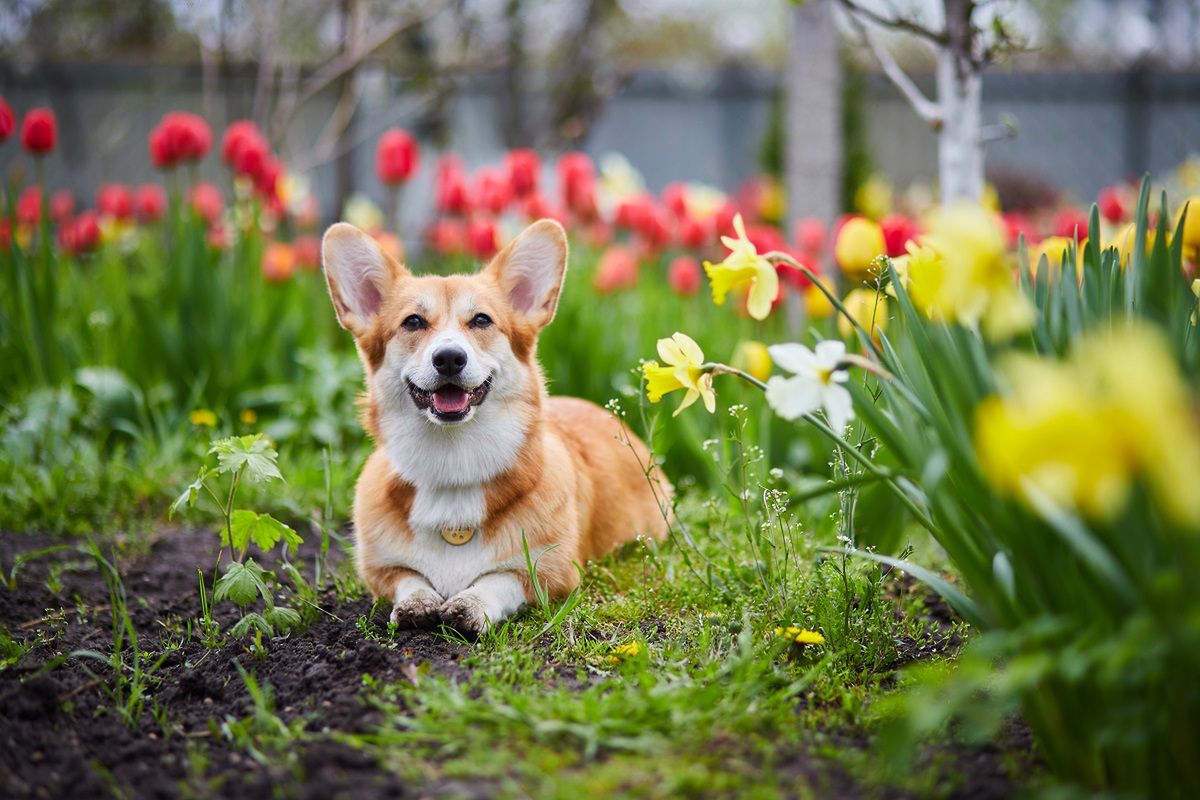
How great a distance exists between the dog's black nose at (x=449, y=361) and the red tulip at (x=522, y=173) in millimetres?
2153

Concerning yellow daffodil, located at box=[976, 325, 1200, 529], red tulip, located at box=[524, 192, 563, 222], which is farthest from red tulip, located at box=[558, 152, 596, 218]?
yellow daffodil, located at box=[976, 325, 1200, 529]

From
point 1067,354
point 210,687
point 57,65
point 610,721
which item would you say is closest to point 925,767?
point 610,721

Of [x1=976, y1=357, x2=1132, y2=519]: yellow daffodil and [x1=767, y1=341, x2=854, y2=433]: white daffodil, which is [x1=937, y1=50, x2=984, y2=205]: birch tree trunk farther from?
[x1=976, y1=357, x2=1132, y2=519]: yellow daffodil

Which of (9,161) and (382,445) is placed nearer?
(382,445)

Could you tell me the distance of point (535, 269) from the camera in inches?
119

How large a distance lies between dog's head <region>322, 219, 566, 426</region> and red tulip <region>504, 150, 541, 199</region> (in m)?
1.62

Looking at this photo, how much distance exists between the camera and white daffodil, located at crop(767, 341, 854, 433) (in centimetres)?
181

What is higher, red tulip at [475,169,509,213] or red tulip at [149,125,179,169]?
red tulip at [149,125,179,169]

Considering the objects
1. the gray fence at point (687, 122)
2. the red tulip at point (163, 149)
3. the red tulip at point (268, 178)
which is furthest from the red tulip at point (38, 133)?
the gray fence at point (687, 122)

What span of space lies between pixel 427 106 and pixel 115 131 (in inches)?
173

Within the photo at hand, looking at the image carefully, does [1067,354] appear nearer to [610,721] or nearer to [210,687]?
[610,721]

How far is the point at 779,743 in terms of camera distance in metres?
1.89

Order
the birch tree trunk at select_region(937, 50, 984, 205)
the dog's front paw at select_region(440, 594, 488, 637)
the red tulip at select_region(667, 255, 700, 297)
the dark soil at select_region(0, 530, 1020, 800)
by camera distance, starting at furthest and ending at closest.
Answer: the red tulip at select_region(667, 255, 700, 297) → the birch tree trunk at select_region(937, 50, 984, 205) → the dog's front paw at select_region(440, 594, 488, 637) → the dark soil at select_region(0, 530, 1020, 800)

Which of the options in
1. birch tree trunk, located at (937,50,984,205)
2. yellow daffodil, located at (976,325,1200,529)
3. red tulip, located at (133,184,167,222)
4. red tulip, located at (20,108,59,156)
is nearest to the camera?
yellow daffodil, located at (976,325,1200,529)
